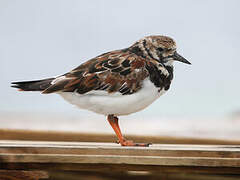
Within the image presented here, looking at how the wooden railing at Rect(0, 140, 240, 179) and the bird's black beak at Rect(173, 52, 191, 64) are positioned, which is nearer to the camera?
the wooden railing at Rect(0, 140, 240, 179)

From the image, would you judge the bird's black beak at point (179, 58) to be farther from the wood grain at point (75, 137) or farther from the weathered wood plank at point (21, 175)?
the weathered wood plank at point (21, 175)

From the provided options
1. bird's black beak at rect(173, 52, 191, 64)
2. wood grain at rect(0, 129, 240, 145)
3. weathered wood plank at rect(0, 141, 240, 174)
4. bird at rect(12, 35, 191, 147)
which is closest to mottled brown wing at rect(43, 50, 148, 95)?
bird at rect(12, 35, 191, 147)

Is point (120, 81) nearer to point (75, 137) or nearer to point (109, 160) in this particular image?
point (109, 160)

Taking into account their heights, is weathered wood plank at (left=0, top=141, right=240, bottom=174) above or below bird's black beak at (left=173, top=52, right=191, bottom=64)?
below

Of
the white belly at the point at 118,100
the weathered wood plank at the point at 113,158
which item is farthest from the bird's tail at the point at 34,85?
the weathered wood plank at the point at 113,158

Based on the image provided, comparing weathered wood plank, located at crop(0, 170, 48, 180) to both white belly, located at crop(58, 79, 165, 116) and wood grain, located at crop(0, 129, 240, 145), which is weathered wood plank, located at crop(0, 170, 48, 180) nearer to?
white belly, located at crop(58, 79, 165, 116)

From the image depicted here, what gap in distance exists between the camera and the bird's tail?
1.98 metres

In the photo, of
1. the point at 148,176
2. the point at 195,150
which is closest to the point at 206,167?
Answer: the point at 195,150

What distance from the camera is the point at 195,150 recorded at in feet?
5.25

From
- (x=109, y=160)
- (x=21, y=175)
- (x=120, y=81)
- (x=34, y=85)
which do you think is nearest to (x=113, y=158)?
(x=109, y=160)

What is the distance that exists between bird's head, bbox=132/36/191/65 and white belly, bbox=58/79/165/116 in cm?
16

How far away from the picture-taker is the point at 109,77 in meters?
1.94

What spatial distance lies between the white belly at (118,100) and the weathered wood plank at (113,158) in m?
0.35

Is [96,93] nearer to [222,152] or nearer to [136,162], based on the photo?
[136,162]
